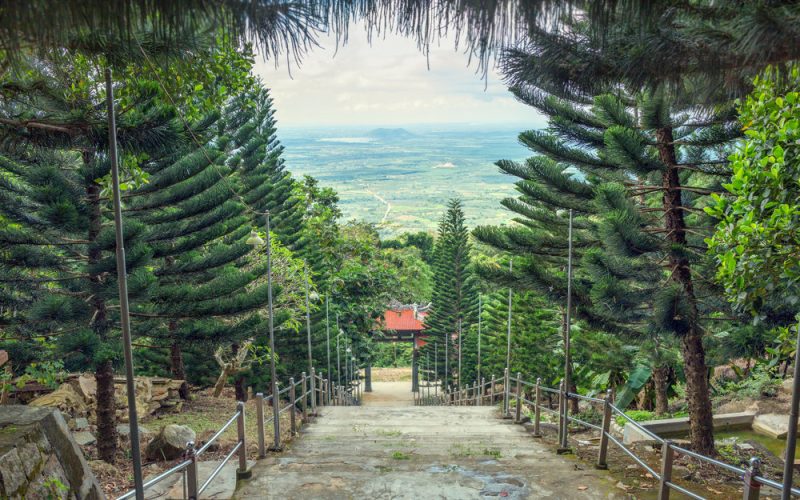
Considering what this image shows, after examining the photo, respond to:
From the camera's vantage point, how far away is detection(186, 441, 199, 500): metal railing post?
373 centimetres

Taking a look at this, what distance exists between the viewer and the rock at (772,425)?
298 inches

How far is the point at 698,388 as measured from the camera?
7.00 meters

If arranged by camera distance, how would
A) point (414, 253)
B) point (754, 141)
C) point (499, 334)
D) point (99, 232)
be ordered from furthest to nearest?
point (414, 253) < point (499, 334) < point (99, 232) < point (754, 141)

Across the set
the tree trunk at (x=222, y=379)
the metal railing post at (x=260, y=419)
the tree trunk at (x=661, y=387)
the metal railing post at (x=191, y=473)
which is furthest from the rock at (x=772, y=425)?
→ the tree trunk at (x=222, y=379)

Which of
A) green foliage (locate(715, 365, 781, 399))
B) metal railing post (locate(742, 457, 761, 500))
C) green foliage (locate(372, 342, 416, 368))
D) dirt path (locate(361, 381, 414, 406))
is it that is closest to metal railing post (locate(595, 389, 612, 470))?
metal railing post (locate(742, 457, 761, 500))

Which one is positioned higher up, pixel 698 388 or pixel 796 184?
pixel 796 184

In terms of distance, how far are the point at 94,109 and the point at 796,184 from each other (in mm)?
5816

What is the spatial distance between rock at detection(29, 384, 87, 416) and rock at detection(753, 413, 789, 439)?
1000 cm

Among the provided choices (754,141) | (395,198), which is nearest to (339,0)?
(754,141)

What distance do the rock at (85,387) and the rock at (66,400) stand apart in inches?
5.7

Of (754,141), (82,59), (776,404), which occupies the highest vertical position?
(82,59)

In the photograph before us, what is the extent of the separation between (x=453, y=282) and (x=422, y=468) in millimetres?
19727

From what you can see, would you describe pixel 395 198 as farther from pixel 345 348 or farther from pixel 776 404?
pixel 776 404

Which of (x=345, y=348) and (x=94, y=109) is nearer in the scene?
(x=94, y=109)
